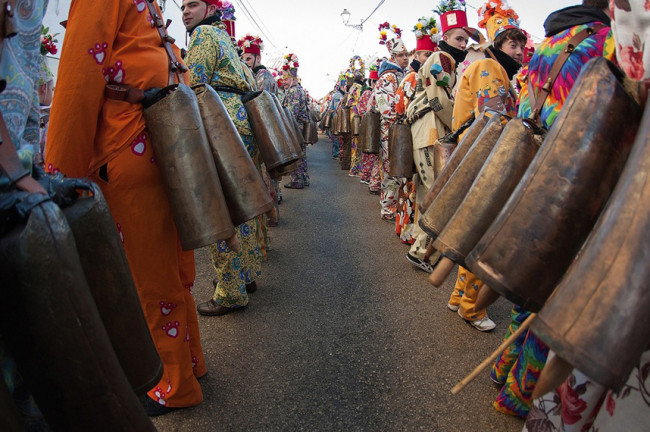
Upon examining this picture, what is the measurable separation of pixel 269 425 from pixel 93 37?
1.82 metres

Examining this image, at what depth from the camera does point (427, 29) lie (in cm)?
496

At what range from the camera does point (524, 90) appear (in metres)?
2.03

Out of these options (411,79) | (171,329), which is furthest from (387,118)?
(171,329)

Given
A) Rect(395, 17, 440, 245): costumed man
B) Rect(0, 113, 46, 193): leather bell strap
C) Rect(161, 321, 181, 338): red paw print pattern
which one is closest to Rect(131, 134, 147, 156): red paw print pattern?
Rect(161, 321, 181, 338): red paw print pattern

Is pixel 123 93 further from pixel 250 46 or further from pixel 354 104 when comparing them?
pixel 354 104

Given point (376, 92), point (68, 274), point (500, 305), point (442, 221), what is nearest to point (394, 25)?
point (376, 92)

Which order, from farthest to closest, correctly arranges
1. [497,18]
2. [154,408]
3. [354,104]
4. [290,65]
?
[290,65] < [354,104] < [497,18] < [154,408]

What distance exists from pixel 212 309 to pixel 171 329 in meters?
1.14

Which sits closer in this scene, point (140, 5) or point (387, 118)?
point (140, 5)

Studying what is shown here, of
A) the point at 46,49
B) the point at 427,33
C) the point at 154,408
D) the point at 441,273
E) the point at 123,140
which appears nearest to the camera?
the point at 441,273

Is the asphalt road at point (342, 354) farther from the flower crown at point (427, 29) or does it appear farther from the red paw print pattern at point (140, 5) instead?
the flower crown at point (427, 29)

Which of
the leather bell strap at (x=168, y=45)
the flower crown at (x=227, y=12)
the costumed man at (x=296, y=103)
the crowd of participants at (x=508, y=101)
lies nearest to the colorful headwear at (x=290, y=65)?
the costumed man at (x=296, y=103)

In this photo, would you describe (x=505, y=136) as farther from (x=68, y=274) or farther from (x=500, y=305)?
(x=500, y=305)

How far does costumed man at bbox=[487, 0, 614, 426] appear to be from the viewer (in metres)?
1.53
